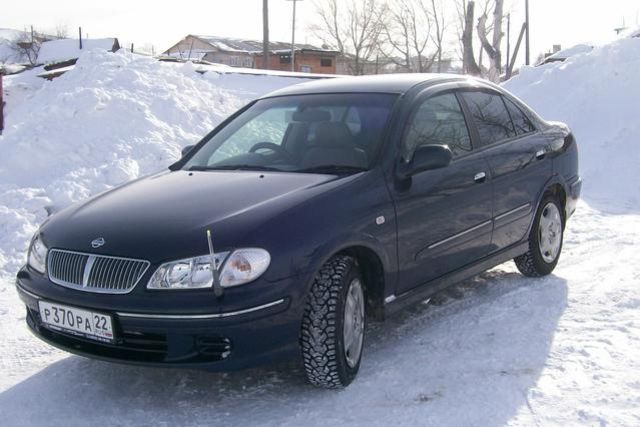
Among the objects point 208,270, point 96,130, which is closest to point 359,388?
point 208,270

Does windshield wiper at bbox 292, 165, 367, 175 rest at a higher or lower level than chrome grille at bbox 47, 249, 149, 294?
higher

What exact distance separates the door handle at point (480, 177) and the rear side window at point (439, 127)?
17 cm

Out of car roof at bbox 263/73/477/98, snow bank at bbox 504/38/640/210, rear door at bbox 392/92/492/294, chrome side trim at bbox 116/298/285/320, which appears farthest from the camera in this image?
snow bank at bbox 504/38/640/210

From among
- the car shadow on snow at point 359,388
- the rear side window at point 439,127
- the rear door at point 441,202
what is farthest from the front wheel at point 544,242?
the rear side window at point 439,127

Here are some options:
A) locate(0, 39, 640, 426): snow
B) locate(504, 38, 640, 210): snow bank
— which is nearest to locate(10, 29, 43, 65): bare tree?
locate(504, 38, 640, 210): snow bank

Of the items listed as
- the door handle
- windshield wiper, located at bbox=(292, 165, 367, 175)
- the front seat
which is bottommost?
the door handle

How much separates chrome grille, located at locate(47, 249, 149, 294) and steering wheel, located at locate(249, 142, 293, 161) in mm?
1305

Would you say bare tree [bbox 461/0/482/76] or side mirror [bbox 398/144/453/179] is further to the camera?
bare tree [bbox 461/0/482/76]

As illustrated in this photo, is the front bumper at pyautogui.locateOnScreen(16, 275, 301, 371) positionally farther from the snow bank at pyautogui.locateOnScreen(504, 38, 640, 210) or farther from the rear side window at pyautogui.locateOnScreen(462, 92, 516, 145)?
the snow bank at pyautogui.locateOnScreen(504, 38, 640, 210)

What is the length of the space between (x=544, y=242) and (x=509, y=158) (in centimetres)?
88

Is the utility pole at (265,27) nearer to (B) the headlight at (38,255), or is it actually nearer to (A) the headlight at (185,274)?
(B) the headlight at (38,255)

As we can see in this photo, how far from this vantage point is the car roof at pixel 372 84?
470 cm

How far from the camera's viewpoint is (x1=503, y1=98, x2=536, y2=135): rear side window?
5.54m

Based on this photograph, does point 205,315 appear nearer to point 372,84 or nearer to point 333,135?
point 333,135
